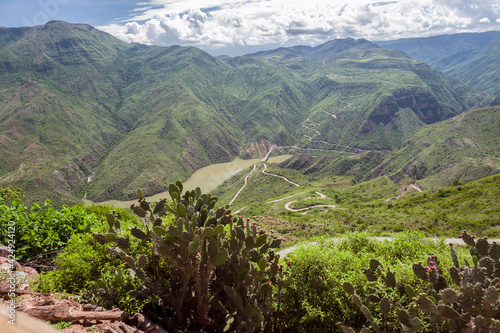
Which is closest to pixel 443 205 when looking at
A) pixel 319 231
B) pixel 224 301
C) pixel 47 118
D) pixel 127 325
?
pixel 319 231

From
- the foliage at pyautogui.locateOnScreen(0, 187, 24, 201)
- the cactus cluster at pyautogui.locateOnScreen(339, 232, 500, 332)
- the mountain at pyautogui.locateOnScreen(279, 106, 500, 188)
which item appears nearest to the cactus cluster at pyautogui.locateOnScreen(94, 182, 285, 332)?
the cactus cluster at pyautogui.locateOnScreen(339, 232, 500, 332)

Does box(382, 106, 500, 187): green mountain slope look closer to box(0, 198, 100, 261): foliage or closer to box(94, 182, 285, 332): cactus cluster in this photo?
box(94, 182, 285, 332): cactus cluster

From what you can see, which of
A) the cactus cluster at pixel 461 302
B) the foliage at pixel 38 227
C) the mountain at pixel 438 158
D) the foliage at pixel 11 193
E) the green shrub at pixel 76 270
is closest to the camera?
the cactus cluster at pixel 461 302

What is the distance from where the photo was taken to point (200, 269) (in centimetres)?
713

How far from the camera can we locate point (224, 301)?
827cm

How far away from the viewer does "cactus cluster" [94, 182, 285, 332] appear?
22.6ft

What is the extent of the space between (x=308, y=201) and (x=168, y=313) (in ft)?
246

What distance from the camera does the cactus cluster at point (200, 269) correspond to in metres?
6.88

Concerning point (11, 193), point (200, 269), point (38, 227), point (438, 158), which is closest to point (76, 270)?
point (38, 227)

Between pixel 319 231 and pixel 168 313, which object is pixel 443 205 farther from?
pixel 168 313

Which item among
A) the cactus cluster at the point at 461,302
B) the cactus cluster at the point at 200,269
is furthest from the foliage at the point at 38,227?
the cactus cluster at the point at 461,302

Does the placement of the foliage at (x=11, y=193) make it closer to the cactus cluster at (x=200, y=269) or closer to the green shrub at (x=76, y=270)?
the green shrub at (x=76, y=270)

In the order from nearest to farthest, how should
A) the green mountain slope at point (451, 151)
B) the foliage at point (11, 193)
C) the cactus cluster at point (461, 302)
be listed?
the cactus cluster at point (461, 302) < the foliage at point (11, 193) < the green mountain slope at point (451, 151)

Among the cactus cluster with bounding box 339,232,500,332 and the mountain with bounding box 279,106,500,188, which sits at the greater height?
the cactus cluster with bounding box 339,232,500,332
